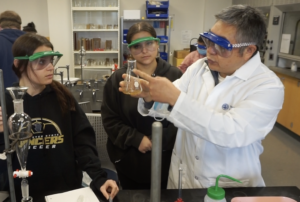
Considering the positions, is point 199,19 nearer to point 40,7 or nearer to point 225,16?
point 40,7

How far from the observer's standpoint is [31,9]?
5.90 meters

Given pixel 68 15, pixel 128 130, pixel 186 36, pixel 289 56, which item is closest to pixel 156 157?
pixel 128 130

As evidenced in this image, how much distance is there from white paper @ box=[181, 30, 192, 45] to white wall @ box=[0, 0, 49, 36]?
125 inches

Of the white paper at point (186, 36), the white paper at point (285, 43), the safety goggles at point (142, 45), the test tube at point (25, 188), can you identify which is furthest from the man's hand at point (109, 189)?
the white paper at point (186, 36)

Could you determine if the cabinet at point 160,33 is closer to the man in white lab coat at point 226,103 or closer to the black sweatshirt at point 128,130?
the black sweatshirt at point 128,130

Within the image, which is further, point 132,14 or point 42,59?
point 132,14

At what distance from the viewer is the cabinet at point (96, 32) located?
218 inches

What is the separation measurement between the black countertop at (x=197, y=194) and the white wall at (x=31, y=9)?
5.83m

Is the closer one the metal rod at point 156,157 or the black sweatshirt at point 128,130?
the metal rod at point 156,157

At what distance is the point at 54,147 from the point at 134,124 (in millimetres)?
505

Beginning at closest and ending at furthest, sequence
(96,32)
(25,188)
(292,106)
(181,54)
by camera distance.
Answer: (25,188) → (292,106) → (181,54) → (96,32)

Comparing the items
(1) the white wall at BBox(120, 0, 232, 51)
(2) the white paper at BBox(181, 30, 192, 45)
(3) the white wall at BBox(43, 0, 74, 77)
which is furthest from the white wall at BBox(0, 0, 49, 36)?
(2) the white paper at BBox(181, 30, 192, 45)

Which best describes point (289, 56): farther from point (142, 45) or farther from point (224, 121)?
point (224, 121)

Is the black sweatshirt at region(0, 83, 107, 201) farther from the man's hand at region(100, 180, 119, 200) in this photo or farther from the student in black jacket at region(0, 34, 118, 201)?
the man's hand at region(100, 180, 119, 200)
